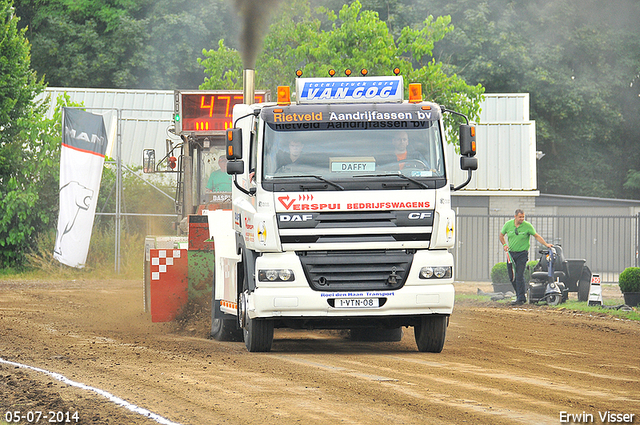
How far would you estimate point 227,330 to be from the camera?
11.8 meters

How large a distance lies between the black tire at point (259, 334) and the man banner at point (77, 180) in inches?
523

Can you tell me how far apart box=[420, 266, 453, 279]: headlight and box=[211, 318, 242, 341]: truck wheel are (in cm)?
319

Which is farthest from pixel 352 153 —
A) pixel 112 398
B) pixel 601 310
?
pixel 601 310

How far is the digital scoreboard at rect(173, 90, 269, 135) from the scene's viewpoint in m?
14.6

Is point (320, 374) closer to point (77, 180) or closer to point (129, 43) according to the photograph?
point (77, 180)

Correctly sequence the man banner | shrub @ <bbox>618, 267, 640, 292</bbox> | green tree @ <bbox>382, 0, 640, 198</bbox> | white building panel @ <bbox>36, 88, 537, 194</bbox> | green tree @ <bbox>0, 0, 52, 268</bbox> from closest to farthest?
shrub @ <bbox>618, 267, 640, 292</bbox> < the man banner < green tree @ <bbox>0, 0, 52, 268</bbox> < white building panel @ <bbox>36, 88, 537, 194</bbox> < green tree @ <bbox>382, 0, 640, 198</bbox>

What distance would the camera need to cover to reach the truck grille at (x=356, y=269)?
947 cm

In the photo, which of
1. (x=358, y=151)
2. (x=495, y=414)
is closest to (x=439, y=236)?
(x=358, y=151)

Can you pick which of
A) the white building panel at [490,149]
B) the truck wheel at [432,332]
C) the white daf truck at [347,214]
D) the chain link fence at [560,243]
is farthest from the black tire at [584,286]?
the white building panel at [490,149]

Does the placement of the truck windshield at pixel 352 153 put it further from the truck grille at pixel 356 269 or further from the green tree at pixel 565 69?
the green tree at pixel 565 69

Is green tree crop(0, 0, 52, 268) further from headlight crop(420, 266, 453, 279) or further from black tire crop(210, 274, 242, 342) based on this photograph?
headlight crop(420, 266, 453, 279)

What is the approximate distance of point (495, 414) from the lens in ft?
21.8

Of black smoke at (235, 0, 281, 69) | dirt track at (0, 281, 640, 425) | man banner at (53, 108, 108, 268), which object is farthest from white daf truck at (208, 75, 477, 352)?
man banner at (53, 108, 108, 268)

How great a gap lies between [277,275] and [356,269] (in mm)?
854
